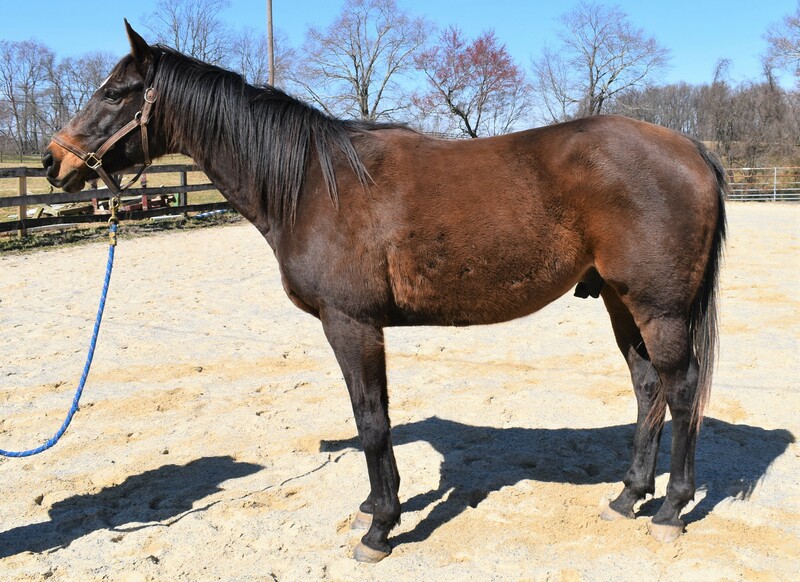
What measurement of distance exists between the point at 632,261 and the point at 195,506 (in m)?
2.38

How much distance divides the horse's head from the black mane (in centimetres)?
7

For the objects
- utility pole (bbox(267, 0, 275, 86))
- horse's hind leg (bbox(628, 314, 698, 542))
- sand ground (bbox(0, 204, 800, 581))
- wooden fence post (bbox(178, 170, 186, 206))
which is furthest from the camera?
utility pole (bbox(267, 0, 275, 86))

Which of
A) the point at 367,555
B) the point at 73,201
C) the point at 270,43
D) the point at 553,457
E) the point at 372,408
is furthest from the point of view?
the point at 270,43

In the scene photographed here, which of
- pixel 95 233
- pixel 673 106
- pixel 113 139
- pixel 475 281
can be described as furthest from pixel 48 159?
pixel 673 106

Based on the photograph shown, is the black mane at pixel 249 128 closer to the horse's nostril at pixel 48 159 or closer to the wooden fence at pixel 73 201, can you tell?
the horse's nostril at pixel 48 159

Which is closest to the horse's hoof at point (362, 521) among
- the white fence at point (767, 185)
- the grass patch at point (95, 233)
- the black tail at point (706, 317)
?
the black tail at point (706, 317)

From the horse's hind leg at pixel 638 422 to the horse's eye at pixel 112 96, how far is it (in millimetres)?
2523

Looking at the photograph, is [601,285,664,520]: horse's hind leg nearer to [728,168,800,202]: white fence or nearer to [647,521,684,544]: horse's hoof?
[647,521,684,544]: horse's hoof

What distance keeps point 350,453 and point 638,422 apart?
162cm

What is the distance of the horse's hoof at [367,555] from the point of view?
9.00 ft

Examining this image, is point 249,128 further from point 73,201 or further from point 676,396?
point 73,201

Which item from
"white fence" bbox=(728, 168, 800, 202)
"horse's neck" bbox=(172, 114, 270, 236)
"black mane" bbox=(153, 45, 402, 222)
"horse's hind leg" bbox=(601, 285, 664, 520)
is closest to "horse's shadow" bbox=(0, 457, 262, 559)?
"horse's neck" bbox=(172, 114, 270, 236)

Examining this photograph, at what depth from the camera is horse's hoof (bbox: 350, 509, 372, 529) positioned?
3010 millimetres

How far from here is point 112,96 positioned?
3010mm
